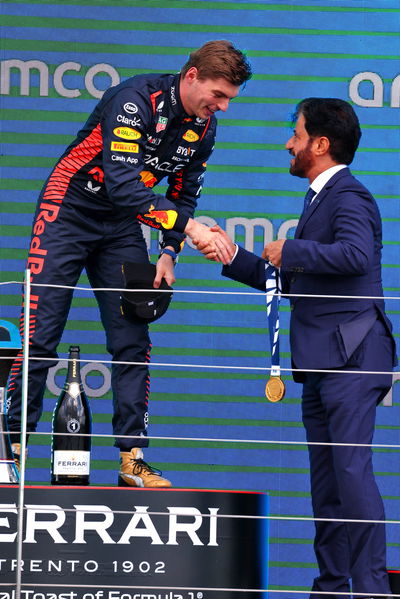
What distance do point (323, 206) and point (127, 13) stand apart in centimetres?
150

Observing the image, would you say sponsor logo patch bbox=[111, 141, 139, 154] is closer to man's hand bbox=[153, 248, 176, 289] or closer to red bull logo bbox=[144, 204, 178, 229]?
red bull logo bbox=[144, 204, 178, 229]

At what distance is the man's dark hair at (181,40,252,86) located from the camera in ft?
10.3

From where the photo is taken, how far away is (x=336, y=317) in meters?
2.96

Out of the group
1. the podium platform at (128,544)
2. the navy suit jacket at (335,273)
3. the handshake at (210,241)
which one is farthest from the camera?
the handshake at (210,241)

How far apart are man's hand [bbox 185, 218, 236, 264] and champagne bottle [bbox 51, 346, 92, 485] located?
423 mm

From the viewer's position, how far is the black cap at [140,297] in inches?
124

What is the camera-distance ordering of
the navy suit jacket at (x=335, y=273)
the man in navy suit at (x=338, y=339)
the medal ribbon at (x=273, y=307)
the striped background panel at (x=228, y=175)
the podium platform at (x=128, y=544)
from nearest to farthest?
the podium platform at (x=128, y=544) < the man in navy suit at (x=338, y=339) < the navy suit jacket at (x=335, y=273) < the medal ribbon at (x=273, y=307) < the striped background panel at (x=228, y=175)

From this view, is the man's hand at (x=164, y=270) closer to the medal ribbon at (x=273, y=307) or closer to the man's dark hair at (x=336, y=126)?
the medal ribbon at (x=273, y=307)

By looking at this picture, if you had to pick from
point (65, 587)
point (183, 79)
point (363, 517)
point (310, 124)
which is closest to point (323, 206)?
point (310, 124)

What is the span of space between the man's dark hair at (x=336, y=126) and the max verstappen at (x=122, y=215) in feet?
0.75

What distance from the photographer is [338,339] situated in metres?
2.91

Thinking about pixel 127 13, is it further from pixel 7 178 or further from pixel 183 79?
pixel 183 79

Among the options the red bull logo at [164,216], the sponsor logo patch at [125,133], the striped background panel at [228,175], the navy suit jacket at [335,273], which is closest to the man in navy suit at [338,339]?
the navy suit jacket at [335,273]

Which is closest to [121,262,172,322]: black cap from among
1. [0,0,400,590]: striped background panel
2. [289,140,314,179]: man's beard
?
[289,140,314,179]: man's beard
